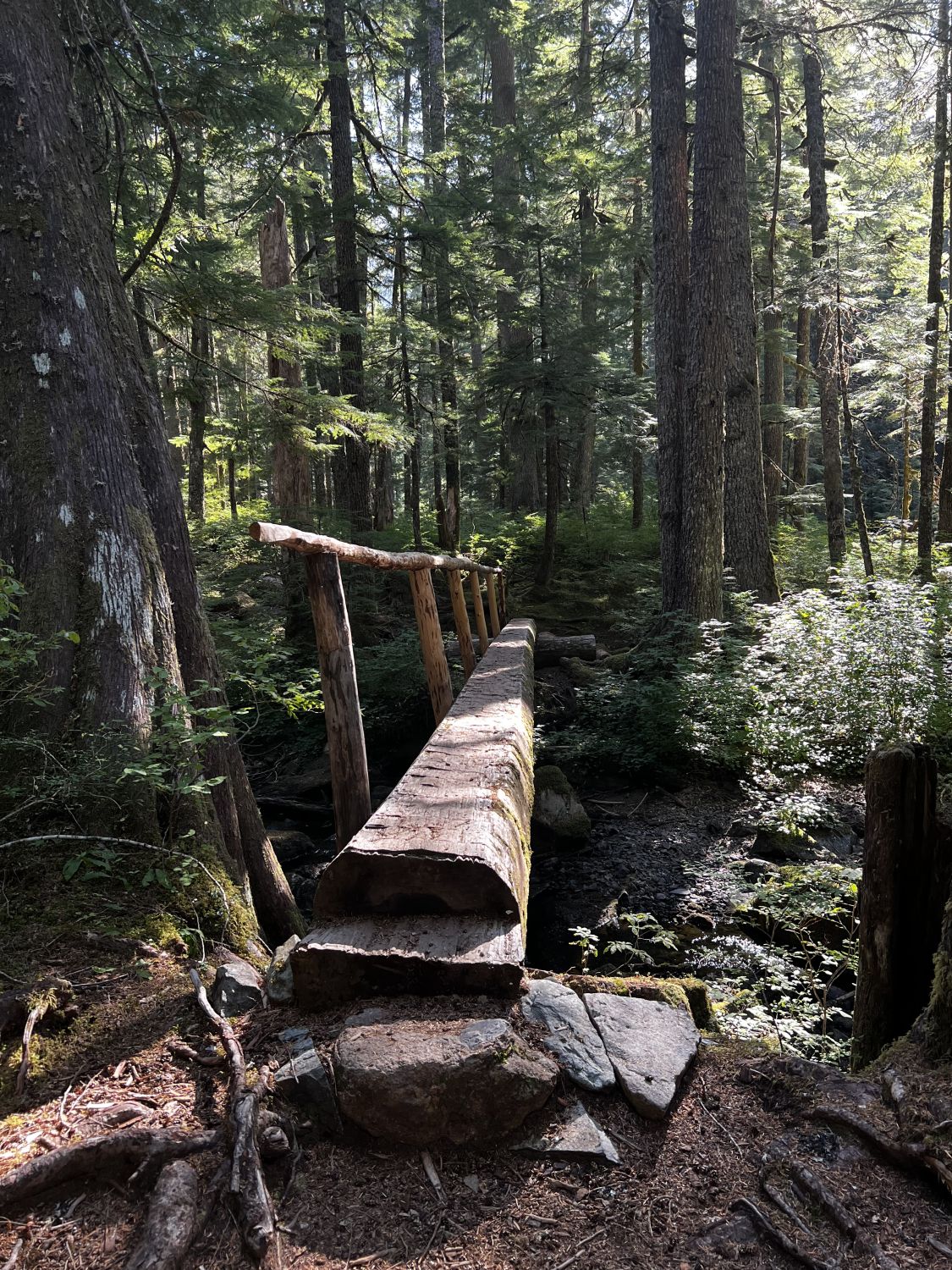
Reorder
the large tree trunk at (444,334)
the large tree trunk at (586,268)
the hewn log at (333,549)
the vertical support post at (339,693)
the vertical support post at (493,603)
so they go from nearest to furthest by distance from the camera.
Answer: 1. the hewn log at (333,549)
2. the vertical support post at (339,693)
3. the vertical support post at (493,603)
4. the large tree trunk at (444,334)
5. the large tree trunk at (586,268)

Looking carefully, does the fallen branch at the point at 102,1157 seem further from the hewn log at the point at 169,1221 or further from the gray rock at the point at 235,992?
the gray rock at the point at 235,992

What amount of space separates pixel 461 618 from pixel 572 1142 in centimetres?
596

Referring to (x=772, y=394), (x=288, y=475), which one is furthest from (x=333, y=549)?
(x=772, y=394)

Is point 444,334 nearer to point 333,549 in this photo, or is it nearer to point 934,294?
point 934,294

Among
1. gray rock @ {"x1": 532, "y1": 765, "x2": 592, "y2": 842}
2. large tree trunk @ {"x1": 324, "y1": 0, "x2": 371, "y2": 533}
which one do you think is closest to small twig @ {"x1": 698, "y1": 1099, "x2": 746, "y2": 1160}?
gray rock @ {"x1": 532, "y1": 765, "x2": 592, "y2": 842}

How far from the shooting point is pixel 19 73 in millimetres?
3623

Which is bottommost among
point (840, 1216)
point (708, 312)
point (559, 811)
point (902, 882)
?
point (559, 811)

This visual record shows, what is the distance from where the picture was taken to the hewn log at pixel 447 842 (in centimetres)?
264

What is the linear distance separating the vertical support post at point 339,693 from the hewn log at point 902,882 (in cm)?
248

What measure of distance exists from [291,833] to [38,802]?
166 inches

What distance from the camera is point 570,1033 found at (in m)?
2.32

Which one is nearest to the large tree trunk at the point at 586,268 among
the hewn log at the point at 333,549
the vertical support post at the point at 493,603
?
the vertical support post at the point at 493,603

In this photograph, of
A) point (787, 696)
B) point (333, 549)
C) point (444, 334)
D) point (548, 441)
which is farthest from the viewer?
point (444, 334)

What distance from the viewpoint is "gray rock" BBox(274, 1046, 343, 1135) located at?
80.3 inches
